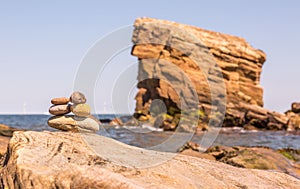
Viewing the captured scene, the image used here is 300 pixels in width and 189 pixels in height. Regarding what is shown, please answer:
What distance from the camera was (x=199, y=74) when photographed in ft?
232

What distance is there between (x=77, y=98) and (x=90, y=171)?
133 inches

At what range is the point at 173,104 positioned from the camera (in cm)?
6462

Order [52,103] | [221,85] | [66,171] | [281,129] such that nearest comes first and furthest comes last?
[66,171] → [52,103] → [281,129] → [221,85]

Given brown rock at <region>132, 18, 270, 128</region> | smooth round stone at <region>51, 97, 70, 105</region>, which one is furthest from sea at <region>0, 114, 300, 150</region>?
brown rock at <region>132, 18, 270, 128</region>

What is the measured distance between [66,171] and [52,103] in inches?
145

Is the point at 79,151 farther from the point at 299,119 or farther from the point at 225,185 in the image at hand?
the point at 299,119

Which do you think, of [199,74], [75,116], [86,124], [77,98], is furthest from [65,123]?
[199,74]

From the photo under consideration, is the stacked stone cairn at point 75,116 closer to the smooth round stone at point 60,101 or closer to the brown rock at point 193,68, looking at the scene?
the smooth round stone at point 60,101

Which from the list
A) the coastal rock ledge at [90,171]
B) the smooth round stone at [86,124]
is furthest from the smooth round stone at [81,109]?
the coastal rock ledge at [90,171]

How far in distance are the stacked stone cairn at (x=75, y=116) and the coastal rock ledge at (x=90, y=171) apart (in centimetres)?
65

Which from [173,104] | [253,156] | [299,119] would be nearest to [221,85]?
[173,104]

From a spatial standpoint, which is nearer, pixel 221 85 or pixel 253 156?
pixel 253 156

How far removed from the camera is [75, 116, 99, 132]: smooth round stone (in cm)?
837

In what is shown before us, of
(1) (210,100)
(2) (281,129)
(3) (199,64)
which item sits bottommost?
(2) (281,129)
